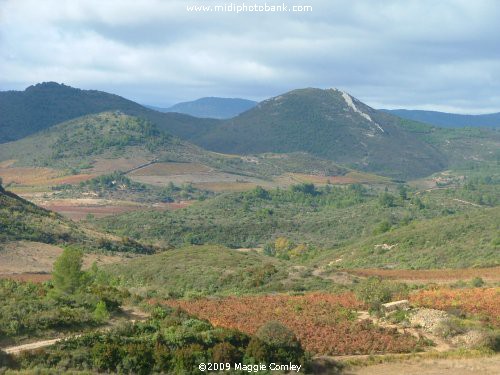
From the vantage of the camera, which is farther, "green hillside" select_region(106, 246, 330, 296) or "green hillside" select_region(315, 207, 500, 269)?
"green hillside" select_region(315, 207, 500, 269)

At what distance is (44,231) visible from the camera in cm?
8494

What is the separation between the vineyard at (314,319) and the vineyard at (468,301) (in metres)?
3.92

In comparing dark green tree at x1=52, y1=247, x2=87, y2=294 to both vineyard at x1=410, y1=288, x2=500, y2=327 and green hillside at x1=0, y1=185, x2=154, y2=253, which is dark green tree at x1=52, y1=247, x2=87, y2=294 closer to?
vineyard at x1=410, y1=288, x2=500, y2=327

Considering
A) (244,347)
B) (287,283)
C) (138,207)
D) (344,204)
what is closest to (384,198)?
(344,204)

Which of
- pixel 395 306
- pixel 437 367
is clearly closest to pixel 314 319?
pixel 395 306

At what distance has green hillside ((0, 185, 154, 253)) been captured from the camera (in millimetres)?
80062

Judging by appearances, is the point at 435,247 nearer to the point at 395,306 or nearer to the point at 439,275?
the point at 439,275

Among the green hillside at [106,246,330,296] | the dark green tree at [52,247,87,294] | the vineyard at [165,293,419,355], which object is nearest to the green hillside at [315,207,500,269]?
the green hillside at [106,246,330,296]

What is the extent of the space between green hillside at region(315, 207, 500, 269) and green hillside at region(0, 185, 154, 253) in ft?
90.6

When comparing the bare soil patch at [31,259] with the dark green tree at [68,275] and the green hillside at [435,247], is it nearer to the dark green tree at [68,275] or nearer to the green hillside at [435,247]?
the dark green tree at [68,275]

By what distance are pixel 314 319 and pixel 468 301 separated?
389 inches

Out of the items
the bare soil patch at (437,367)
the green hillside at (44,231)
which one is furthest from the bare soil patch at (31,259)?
the bare soil patch at (437,367)

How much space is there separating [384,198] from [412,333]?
117 m

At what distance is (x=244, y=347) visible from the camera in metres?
25.4
